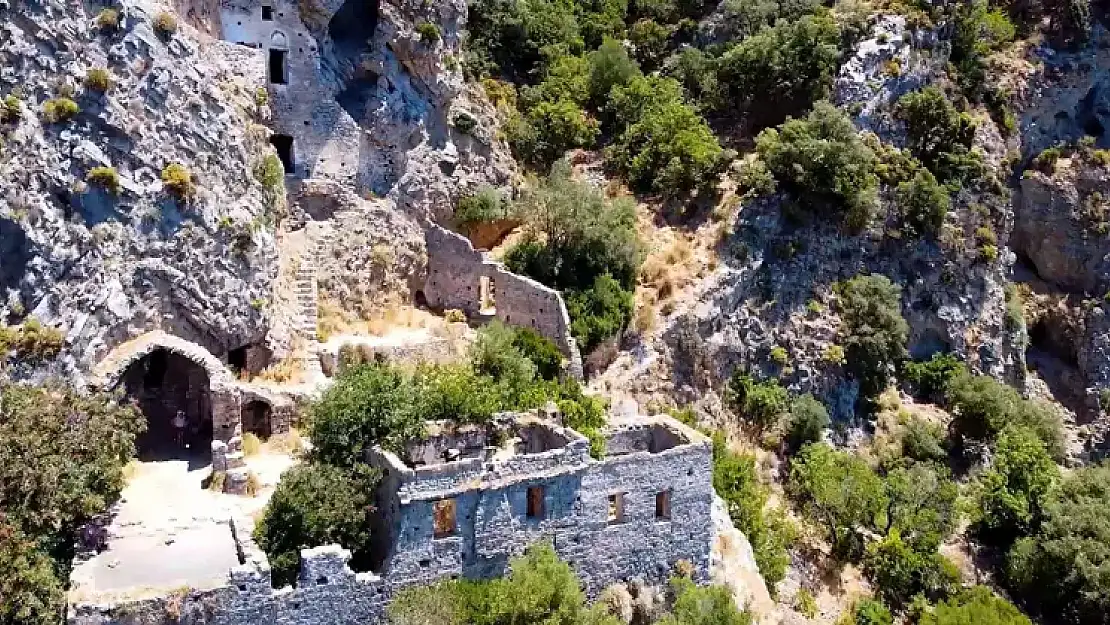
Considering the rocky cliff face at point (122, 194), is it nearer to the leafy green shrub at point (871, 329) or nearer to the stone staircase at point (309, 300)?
the stone staircase at point (309, 300)

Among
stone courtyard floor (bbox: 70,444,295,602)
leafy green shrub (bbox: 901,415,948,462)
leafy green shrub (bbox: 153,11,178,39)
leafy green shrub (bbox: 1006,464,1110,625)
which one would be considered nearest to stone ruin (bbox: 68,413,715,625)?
stone courtyard floor (bbox: 70,444,295,602)

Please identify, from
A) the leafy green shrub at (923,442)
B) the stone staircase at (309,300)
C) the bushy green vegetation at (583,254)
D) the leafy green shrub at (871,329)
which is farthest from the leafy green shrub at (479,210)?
the leafy green shrub at (923,442)

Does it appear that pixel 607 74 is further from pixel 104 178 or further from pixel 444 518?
pixel 444 518

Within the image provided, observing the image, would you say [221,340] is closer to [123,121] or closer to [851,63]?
[123,121]

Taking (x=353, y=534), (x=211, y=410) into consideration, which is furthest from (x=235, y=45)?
(x=353, y=534)

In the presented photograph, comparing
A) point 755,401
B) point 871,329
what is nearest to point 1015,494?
point 871,329

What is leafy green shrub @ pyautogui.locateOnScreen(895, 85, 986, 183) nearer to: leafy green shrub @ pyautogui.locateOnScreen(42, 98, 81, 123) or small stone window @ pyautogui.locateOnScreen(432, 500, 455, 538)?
small stone window @ pyautogui.locateOnScreen(432, 500, 455, 538)
